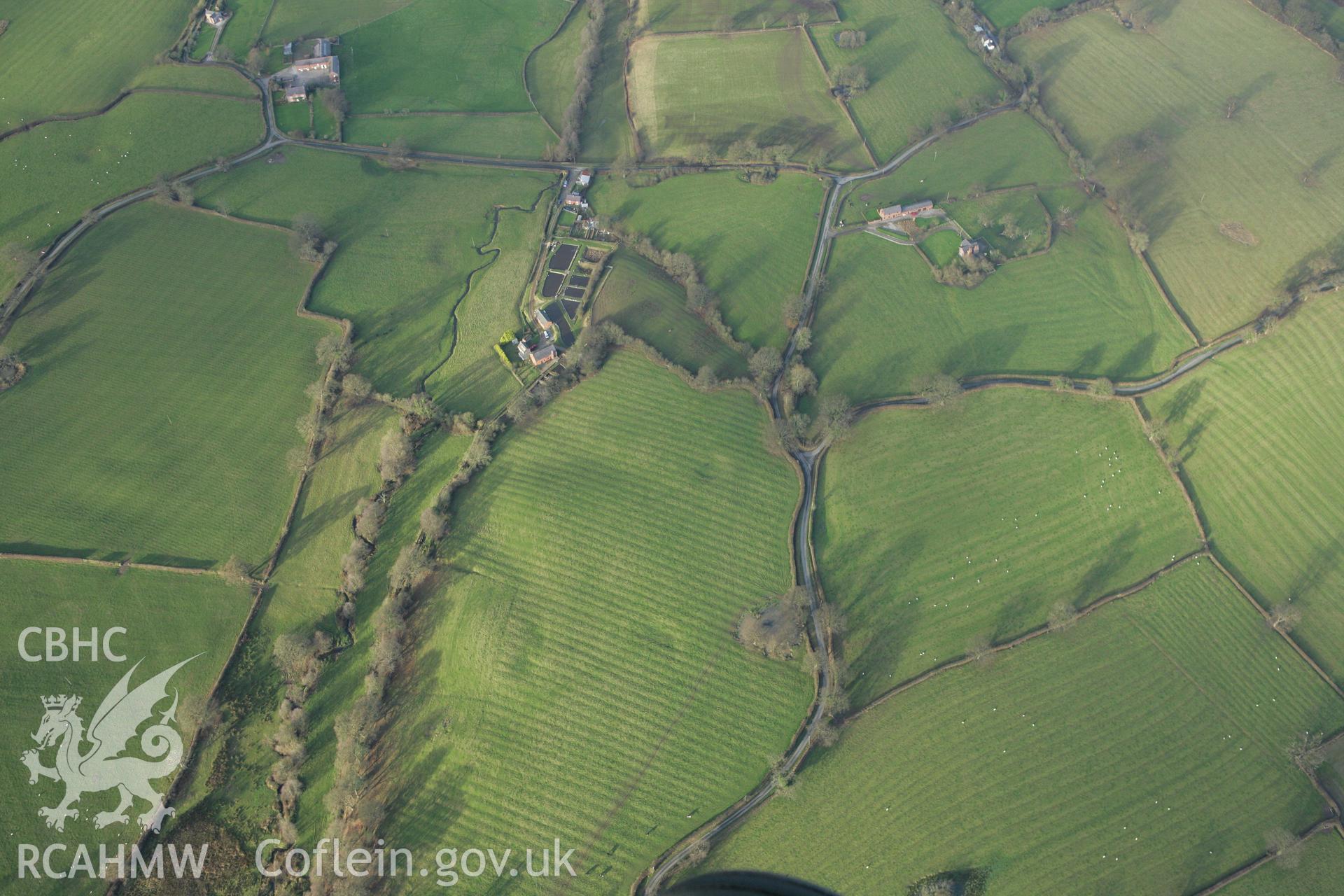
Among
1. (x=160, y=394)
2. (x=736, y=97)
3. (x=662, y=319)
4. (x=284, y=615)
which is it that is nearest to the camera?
(x=284, y=615)

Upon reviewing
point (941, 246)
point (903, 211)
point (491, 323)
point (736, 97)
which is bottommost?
point (491, 323)

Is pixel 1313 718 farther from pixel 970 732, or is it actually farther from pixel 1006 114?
pixel 1006 114

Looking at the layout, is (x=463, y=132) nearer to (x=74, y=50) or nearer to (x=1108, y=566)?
(x=74, y=50)

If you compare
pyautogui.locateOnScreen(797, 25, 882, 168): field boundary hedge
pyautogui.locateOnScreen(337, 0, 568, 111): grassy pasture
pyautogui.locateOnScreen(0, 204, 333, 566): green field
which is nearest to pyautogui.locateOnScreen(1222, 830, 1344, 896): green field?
pyautogui.locateOnScreen(797, 25, 882, 168): field boundary hedge

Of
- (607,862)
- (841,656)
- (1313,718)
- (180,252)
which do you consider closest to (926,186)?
(841,656)

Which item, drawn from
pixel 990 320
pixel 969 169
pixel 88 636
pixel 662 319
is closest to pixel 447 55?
pixel 662 319

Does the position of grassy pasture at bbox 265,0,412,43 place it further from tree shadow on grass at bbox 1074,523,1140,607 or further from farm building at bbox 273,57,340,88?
tree shadow on grass at bbox 1074,523,1140,607

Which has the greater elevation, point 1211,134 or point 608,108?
point 608,108
